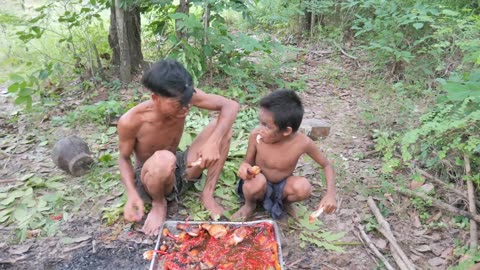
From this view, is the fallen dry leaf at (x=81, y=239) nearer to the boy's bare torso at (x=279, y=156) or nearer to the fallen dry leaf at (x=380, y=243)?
the boy's bare torso at (x=279, y=156)

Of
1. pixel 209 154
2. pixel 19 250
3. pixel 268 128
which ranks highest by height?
pixel 268 128

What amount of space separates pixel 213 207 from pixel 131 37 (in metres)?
3.03

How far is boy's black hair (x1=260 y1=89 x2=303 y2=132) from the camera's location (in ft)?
8.30

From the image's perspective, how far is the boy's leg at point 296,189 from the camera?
8.91ft

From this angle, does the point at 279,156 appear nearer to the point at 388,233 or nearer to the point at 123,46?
the point at 388,233

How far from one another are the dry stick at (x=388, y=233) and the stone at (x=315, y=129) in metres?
1.02

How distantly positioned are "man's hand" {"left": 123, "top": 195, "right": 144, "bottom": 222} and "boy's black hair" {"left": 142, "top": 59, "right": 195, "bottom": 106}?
0.73m

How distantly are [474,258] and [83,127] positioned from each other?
11.8 ft

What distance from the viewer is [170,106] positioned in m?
2.52

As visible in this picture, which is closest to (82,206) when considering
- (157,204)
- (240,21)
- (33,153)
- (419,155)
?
(157,204)

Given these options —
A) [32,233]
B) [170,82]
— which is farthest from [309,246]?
[32,233]

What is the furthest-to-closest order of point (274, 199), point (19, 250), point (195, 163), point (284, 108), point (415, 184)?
point (415, 184)
point (274, 199)
point (195, 163)
point (19, 250)
point (284, 108)

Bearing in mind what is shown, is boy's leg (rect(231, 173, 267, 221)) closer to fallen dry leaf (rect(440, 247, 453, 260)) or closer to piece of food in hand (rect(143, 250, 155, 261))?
piece of food in hand (rect(143, 250, 155, 261))

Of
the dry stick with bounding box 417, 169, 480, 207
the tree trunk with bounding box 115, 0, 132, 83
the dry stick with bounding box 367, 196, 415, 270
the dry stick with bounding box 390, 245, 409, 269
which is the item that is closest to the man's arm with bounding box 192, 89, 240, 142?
the dry stick with bounding box 367, 196, 415, 270
